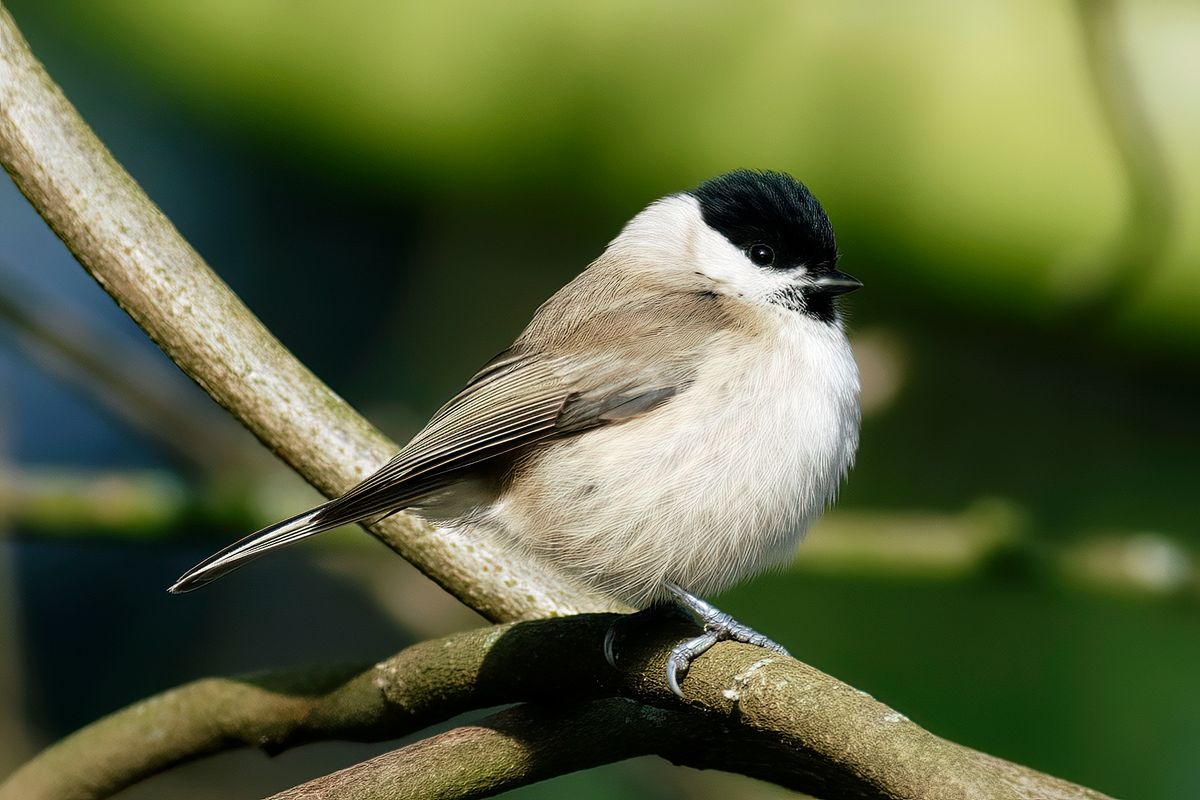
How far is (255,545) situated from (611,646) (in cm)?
32

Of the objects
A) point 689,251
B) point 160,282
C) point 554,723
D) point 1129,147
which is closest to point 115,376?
point 160,282

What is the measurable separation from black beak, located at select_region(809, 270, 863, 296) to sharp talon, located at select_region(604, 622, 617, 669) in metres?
0.48

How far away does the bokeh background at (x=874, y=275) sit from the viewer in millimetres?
1363

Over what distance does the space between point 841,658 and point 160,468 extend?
131 cm

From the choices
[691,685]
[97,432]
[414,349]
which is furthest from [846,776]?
[97,432]

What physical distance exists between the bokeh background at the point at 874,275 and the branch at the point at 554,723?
0.37m

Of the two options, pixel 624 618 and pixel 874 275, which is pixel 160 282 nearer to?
pixel 624 618

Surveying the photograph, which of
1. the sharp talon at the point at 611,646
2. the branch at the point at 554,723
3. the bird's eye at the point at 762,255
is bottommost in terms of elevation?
the branch at the point at 554,723

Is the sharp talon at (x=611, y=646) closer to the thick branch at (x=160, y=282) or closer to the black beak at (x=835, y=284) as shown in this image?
the thick branch at (x=160, y=282)

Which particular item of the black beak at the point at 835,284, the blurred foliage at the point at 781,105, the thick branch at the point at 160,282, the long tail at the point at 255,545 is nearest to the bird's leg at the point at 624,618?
the thick branch at the point at 160,282

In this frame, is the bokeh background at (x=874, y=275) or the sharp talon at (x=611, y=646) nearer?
the sharp talon at (x=611, y=646)

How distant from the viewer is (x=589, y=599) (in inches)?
47.1

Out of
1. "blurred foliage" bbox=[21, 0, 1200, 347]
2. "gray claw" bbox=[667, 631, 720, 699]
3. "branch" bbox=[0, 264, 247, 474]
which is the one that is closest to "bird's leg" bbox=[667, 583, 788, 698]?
"gray claw" bbox=[667, 631, 720, 699]

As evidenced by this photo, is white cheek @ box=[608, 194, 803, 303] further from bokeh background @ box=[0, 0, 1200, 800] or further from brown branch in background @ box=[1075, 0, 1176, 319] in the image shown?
brown branch in background @ box=[1075, 0, 1176, 319]
